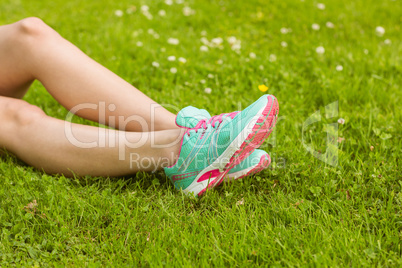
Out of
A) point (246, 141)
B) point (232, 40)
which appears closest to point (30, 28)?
point (246, 141)

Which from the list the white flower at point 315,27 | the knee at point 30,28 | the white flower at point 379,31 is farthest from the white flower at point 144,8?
the knee at point 30,28

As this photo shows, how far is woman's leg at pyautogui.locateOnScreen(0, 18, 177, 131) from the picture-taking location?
2.01m

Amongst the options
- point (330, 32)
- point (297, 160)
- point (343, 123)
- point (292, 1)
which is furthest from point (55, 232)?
point (292, 1)

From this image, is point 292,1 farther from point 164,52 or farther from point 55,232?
point 55,232

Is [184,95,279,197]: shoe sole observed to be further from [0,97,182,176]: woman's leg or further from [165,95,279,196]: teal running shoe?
[0,97,182,176]: woman's leg

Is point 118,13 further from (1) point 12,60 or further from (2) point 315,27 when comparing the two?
(1) point 12,60

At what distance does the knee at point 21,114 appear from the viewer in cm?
201

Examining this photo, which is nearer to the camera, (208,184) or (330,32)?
(208,184)

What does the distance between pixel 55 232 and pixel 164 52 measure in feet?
6.39

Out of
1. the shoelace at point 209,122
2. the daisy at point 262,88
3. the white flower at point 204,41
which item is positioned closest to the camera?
the shoelace at point 209,122

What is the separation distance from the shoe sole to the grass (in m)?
0.11

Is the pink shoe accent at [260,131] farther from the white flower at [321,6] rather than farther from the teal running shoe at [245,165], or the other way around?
the white flower at [321,6]

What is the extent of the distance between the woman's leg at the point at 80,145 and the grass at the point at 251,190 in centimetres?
8

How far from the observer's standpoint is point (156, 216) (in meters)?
1.84
